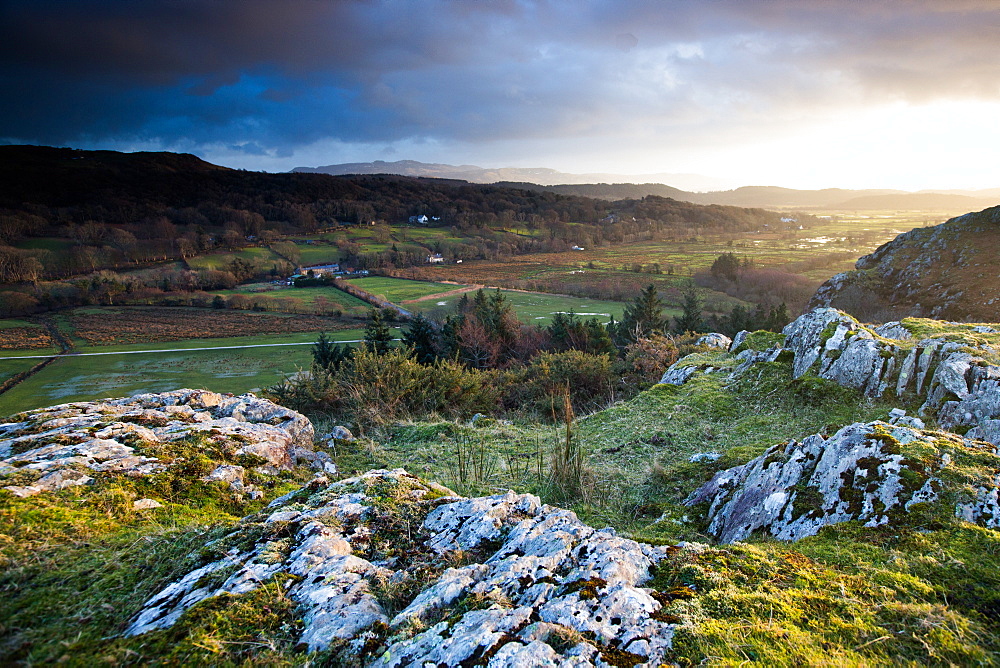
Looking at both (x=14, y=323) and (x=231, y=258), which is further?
(x=231, y=258)

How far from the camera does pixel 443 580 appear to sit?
2641 mm

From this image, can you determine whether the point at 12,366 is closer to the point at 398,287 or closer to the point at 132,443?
the point at 398,287

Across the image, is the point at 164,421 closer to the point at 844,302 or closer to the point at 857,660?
the point at 857,660

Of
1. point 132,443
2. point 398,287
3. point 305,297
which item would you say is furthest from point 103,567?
point 398,287

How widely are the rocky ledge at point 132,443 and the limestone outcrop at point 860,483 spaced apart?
505cm

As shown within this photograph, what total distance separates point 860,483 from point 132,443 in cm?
702

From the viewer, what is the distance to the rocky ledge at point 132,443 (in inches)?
152

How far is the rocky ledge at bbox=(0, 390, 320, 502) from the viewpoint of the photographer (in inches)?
152

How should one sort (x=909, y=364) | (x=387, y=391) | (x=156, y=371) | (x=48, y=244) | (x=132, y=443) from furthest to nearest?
(x=48, y=244)
(x=156, y=371)
(x=387, y=391)
(x=909, y=364)
(x=132, y=443)

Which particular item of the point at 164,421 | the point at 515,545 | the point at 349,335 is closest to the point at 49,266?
the point at 349,335

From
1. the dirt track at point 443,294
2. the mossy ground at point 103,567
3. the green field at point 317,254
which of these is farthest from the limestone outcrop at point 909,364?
the green field at point 317,254

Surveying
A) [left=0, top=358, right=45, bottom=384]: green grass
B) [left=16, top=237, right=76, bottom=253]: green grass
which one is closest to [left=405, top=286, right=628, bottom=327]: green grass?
[left=0, top=358, right=45, bottom=384]: green grass

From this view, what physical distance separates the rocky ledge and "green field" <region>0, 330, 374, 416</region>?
29.1 metres

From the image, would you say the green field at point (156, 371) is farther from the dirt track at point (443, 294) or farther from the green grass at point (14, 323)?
the dirt track at point (443, 294)
